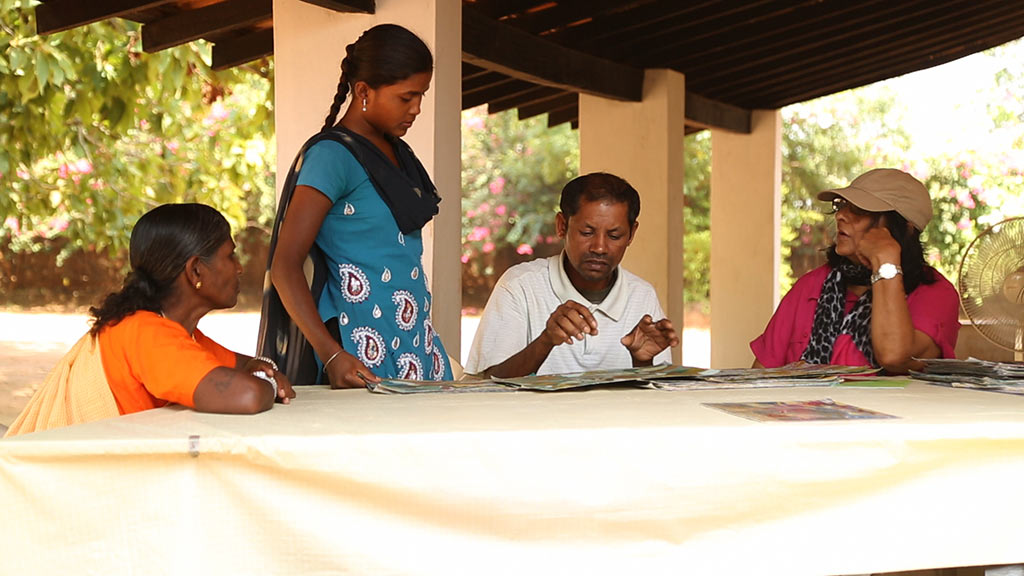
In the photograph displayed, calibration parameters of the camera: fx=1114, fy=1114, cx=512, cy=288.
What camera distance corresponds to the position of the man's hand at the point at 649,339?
2.78 meters

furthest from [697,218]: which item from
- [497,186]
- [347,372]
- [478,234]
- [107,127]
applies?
[347,372]

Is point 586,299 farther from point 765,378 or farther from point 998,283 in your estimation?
point 998,283

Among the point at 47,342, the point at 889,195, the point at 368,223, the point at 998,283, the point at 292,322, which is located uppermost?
the point at 889,195

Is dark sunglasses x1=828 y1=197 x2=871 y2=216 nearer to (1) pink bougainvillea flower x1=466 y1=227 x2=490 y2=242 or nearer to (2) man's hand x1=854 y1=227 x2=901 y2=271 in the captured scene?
(2) man's hand x1=854 y1=227 x2=901 y2=271

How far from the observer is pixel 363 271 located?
258 centimetres

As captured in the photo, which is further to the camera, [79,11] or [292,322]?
[79,11]

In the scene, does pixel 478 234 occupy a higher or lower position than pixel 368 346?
higher

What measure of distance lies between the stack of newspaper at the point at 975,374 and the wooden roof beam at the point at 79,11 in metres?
3.21

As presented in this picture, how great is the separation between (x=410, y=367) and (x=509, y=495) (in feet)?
3.43

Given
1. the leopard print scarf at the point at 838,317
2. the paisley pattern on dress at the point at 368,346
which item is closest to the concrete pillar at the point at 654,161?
the leopard print scarf at the point at 838,317

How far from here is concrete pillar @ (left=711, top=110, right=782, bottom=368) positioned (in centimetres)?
899

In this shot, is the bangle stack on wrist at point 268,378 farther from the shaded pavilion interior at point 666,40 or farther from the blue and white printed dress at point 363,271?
the shaded pavilion interior at point 666,40

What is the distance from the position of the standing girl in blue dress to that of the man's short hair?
0.58 m

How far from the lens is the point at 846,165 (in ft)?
56.1
